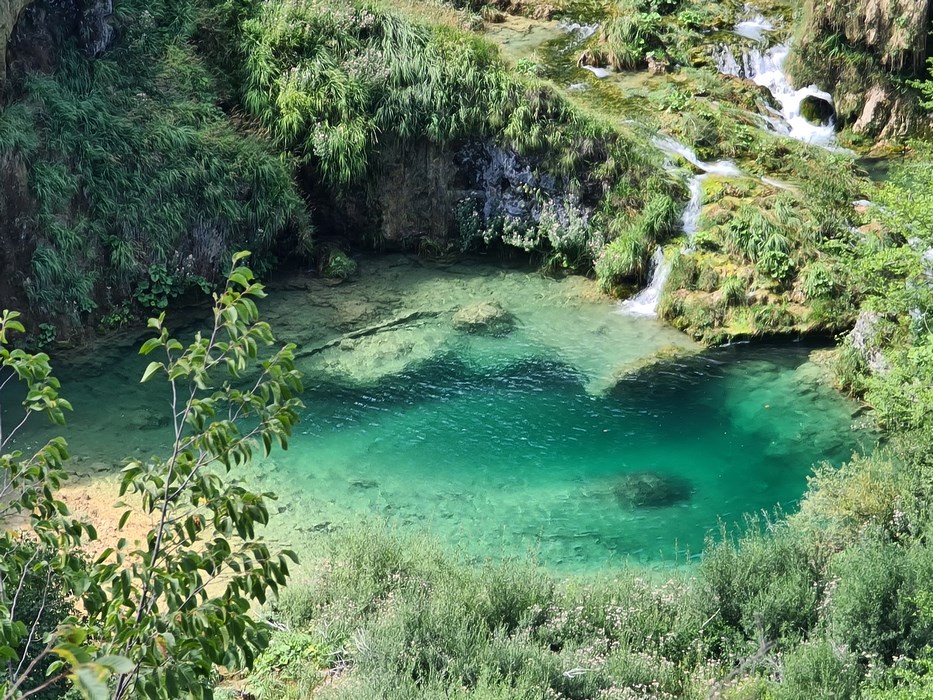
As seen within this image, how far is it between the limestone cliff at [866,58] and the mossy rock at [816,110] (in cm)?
19

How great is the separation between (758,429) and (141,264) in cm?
960

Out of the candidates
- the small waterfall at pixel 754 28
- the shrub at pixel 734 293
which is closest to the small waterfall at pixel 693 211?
the shrub at pixel 734 293

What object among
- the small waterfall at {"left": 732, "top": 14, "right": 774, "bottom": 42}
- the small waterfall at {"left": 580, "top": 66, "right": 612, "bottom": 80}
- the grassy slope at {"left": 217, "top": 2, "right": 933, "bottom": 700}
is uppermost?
the small waterfall at {"left": 732, "top": 14, "right": 774, "bottom": 42}

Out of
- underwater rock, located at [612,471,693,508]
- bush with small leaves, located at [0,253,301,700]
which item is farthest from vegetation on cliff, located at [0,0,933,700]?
underwater rock, located at [612,471,693,508]

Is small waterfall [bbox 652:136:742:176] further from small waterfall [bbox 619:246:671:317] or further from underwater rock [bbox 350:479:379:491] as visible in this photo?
underwater rock [bbox 350:479:379:491]

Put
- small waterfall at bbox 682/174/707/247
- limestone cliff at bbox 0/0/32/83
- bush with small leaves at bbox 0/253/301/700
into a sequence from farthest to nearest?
small waterfall at bbox 682/174/707/247, limestone cliff at bbox 0/0/32/83, bush with small leaves at bbox 0/253/301/700

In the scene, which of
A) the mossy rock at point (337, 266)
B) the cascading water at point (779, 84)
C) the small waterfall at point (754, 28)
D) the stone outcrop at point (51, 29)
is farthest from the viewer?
the small waterfall at point (754, 28)

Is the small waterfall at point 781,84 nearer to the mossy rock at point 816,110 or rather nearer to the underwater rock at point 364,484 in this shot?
the mossy rock at point 816,110

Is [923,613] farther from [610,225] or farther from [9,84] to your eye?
[9,84]

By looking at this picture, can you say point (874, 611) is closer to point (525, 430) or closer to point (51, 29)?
point (525, 430)

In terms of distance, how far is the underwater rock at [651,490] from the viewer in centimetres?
1255

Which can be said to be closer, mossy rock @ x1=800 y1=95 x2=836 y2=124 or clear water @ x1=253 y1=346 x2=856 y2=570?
clear water @ x1=253 y1=346 x2=856 y2=570

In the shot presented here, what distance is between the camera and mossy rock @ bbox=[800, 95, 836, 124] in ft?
67.5

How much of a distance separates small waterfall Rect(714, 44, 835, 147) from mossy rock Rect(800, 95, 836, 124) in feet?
0.22
